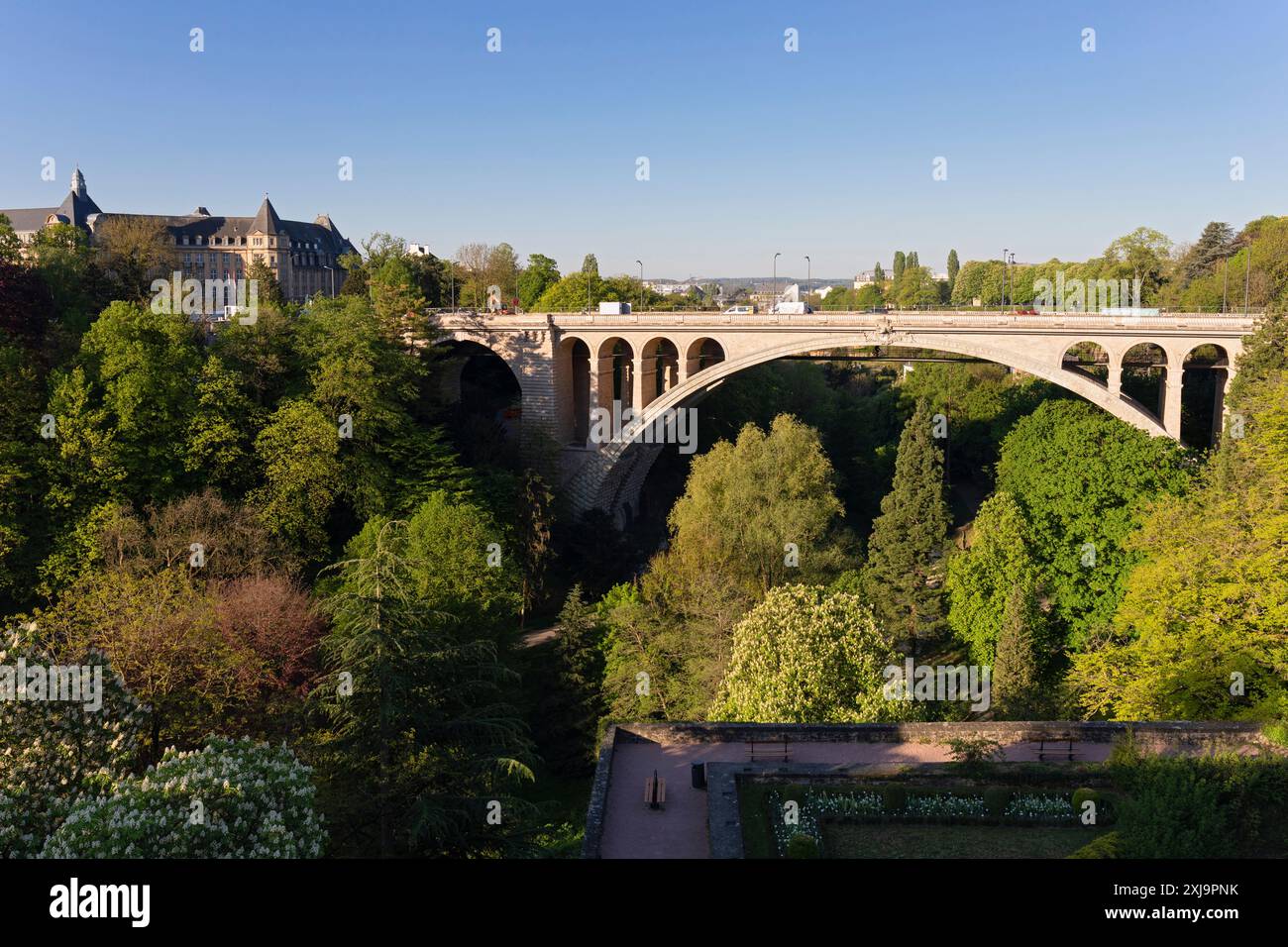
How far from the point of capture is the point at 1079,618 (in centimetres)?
2770

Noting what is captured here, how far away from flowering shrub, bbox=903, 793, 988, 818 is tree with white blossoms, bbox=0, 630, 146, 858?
10762 millimetres

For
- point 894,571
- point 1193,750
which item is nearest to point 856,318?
point 894,571

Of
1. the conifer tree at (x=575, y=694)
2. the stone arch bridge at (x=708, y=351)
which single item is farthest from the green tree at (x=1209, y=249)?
the conifer tree at (x=575, y=694)

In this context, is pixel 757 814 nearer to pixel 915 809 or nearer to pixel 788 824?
pixel 788 824

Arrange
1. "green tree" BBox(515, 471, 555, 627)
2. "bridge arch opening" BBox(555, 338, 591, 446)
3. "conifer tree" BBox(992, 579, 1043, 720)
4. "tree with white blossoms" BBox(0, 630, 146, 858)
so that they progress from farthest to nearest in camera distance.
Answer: "bridge arch opening" BBox(555, 338, 591, 446) < "green tree" BBox(515, 471, 555, 627) < "conifer tree" BBox(992, 579, 1043, 720) < "tree with white blossoms" BBox(0, 630, 146, 858)

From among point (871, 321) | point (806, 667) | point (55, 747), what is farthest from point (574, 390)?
point (55, 747)

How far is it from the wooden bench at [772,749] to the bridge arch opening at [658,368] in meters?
22.1

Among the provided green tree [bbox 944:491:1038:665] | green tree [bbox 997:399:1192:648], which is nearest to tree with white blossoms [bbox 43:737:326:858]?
green tree [bbox 944:491:1038:665]

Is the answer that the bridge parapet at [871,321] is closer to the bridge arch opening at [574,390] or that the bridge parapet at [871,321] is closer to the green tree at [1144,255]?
the bridge arch opening at [574,390]

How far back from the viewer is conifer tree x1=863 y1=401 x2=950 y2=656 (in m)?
29.5

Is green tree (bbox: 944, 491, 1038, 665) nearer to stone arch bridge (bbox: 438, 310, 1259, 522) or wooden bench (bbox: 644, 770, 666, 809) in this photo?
stone arch bridge (bbox: 438, 310, 1259, 522)

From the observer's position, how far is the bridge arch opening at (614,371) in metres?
39.4
